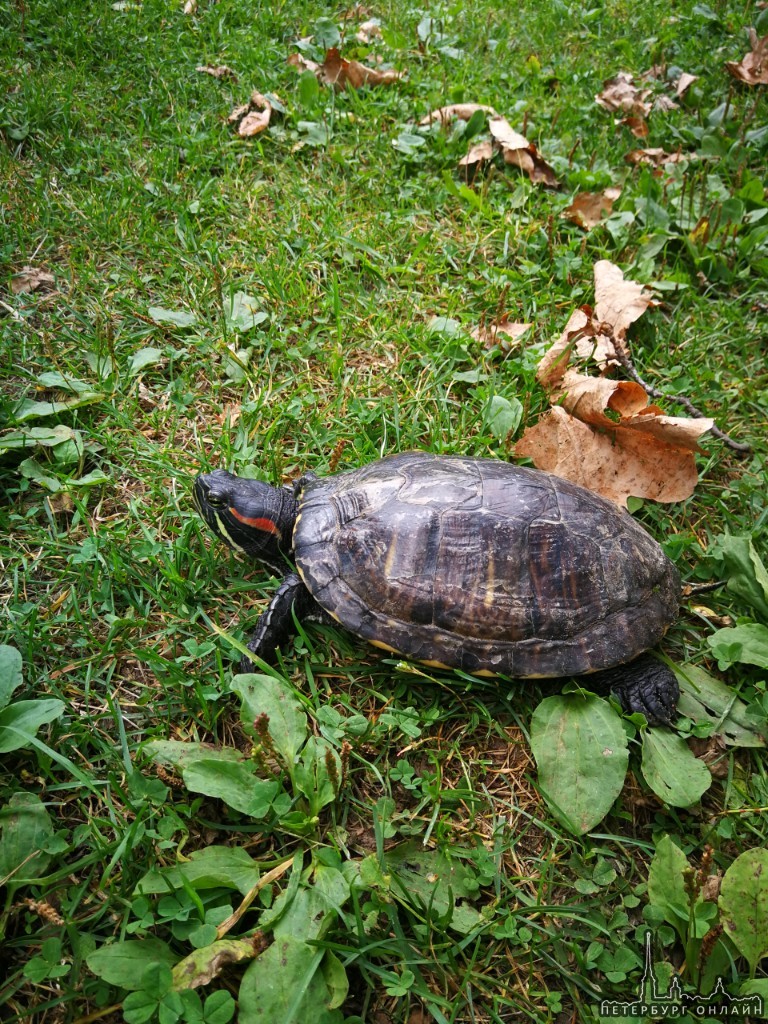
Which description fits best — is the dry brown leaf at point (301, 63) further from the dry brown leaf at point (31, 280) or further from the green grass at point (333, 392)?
the dry brown leaf at point (31, 280)

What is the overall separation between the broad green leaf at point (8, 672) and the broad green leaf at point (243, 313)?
234 cm

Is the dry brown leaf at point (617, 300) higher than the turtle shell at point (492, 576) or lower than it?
higher

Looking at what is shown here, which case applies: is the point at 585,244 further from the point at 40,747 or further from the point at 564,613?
the point at 40,747

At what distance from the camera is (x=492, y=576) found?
2.73 metres

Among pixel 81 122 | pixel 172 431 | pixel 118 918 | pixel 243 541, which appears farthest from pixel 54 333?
pixel 118 918

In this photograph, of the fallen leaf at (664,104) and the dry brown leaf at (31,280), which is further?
the fallen leaf at (664,104)

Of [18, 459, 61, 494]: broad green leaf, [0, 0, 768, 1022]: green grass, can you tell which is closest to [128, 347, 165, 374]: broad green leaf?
[0, 0, 768, 1022]: green grass

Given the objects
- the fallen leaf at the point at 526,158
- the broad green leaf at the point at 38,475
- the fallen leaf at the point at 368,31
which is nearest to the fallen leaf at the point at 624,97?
the fallen leaf at the point at 526,158

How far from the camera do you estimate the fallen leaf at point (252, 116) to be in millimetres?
5168

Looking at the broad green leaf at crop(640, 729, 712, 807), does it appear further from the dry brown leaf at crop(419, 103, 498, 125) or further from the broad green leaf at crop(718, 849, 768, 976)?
the dry brown leaf at crop(419, 103, 498, 125)

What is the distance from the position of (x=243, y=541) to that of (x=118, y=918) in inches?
60.0

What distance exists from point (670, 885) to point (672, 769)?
433 millimetres

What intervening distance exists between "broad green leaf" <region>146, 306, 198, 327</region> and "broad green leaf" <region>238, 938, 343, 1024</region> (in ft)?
11.1

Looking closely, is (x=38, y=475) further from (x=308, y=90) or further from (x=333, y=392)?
(x=308, y=90)
